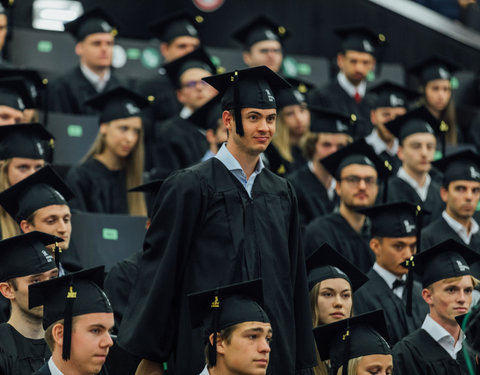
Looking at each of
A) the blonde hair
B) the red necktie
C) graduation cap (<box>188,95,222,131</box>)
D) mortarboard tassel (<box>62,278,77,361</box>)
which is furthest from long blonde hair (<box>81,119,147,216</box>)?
the red necktie

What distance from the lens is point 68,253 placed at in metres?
6.51

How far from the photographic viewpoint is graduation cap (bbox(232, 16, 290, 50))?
32.9 ft

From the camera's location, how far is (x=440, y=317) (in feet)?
19.6

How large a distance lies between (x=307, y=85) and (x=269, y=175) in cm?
533

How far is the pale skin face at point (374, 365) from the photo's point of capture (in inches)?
212

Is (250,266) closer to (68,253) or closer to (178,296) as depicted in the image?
(178,296)

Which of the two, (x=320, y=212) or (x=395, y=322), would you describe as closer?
(x=395, y=322)

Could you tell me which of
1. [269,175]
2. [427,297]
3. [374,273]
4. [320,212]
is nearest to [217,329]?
[269,175]

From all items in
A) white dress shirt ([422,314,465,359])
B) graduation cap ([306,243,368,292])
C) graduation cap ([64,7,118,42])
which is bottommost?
white dress shirt ([422,314,465,359])

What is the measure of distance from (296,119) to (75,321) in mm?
4608

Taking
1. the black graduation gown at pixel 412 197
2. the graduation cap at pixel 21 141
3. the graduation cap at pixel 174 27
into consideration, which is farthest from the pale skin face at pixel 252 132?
the graduation cap at pixel 174 27

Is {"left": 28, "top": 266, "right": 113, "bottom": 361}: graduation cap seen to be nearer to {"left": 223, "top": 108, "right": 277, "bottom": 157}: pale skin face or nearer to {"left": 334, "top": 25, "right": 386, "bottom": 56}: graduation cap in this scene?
{"left": 223, "top": 108, "right": 277, "bottom": 157}: pale skin face

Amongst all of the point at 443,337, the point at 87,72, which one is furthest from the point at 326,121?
the point at 443,337

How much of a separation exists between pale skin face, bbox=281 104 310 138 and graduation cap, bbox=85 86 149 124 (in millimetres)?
1435
